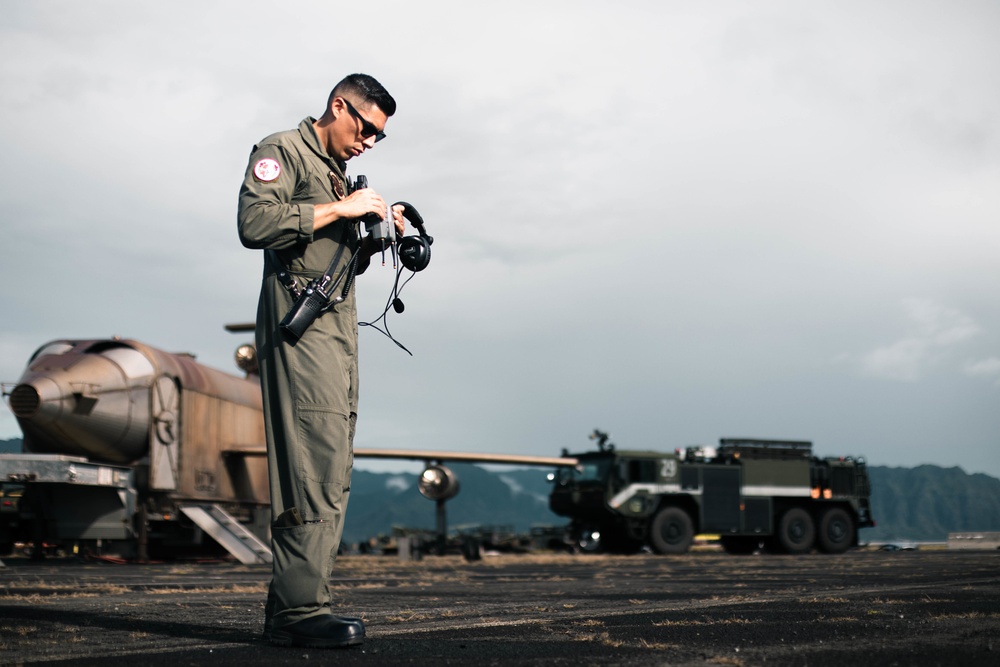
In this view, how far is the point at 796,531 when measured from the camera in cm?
2591

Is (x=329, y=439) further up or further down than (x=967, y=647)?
further up

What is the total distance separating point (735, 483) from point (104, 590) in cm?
1958

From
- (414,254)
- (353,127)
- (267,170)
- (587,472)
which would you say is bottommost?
(587,472)

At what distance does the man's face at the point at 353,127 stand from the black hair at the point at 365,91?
23 mm

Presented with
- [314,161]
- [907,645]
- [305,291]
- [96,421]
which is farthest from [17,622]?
[96,421]

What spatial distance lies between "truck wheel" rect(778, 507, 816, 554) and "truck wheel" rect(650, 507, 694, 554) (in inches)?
105

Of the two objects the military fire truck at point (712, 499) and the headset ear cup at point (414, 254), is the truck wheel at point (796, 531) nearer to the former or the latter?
the military fire truck at point (712, 499)

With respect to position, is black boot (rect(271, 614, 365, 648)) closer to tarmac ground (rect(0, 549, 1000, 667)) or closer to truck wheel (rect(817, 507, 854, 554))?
tarmac ground (rect(0, 549, 1000, 667))

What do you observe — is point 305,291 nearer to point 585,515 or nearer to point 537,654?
point 537,654

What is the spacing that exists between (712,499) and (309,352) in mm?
21959

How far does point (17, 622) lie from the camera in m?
4.65

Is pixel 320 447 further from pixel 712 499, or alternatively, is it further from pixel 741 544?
pixel 741 544

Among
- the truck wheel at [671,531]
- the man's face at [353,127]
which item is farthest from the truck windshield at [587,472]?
the man's face at [353,127]

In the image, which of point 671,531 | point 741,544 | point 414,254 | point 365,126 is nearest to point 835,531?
point 741,544
